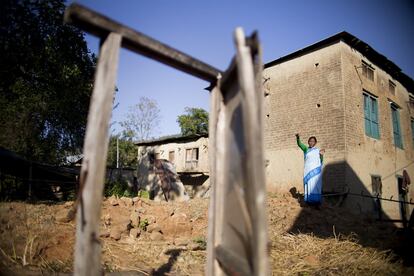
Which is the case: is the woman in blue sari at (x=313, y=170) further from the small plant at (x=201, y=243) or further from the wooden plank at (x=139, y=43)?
the wooden plank at (x=139, y=43)

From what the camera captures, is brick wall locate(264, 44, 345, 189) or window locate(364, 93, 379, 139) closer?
brick wall locate(264, 44, 345, 189)

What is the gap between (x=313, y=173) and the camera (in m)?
7.73

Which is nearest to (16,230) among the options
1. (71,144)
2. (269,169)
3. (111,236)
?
(111,236)

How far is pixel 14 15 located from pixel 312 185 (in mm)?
12871

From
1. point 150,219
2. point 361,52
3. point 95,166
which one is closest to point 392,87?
point 361,52

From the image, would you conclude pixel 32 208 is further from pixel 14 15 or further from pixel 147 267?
pixel 14 15

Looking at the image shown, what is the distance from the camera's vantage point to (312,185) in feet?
25.9

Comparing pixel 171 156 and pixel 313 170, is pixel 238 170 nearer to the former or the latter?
pixel 313 170

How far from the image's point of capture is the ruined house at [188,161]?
1922cm

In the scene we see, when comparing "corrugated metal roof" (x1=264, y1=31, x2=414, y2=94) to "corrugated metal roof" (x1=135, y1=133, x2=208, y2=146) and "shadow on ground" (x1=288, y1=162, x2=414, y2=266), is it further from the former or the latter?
"corrugated metal roof" (x1=135, y1=133, x2=208, y2=146)

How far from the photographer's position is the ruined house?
19219mm

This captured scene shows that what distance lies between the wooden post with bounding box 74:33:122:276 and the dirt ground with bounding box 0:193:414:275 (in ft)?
7.17

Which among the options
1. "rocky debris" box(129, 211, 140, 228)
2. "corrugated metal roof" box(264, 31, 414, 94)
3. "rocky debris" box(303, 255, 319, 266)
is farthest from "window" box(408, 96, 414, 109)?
"rocky debris" box(129, 211, 140, 228)

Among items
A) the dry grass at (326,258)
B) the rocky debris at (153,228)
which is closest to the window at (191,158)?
the rocky debris at (153,228)
